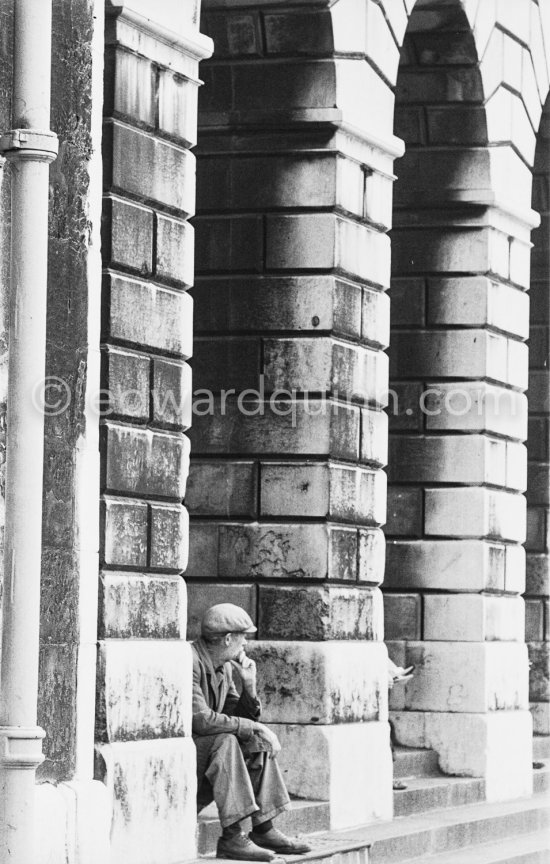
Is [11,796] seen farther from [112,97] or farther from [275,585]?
[275,585]

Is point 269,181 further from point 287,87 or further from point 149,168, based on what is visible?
point 149,168

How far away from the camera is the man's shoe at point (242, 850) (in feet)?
42.5

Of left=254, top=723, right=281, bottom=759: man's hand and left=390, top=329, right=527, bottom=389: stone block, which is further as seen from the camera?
left=390, top=329, right=527, bottom=389: stone block

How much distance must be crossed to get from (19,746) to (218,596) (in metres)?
5.26

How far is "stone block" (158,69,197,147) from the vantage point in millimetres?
13531

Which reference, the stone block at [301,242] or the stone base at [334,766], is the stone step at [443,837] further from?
the stone block at [301,242]

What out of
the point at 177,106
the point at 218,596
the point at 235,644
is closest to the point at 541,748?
the point at 218,596

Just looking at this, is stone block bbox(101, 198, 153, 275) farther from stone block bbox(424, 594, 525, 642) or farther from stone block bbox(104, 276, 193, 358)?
stone block bbox(424, 594, 525, 642)

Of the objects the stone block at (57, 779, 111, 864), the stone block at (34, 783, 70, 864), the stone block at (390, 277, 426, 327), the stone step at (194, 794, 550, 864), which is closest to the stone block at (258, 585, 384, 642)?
the stone step at (194, 794, 550, 864)

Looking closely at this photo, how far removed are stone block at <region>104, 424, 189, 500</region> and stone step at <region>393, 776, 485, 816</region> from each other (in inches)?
169

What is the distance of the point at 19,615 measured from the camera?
Answer: 432 inches

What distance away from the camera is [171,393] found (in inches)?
536

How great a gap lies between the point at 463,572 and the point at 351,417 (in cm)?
316

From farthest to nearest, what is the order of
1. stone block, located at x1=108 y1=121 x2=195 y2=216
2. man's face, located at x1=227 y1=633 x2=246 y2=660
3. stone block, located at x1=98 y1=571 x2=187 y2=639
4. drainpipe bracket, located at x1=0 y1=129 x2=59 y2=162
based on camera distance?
man's face, located at x1=227 y1=633 x2=246 y2=660, stone block, located at x1=108 y1=121 x2=195 y2=216, stone block, located at x1=98 y1=571 x2=187 y2=639, drainpipe bracket, located at x1=0 y1=129 x2=59 y2=162
